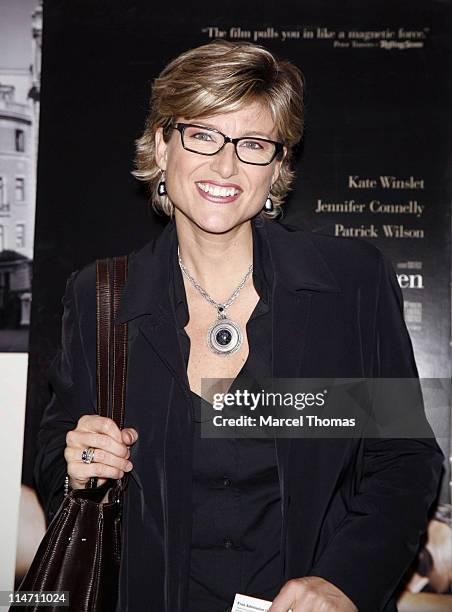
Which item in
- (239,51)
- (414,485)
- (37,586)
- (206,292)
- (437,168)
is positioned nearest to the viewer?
(37,586)

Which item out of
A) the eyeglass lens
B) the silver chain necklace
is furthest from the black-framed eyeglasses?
the silver chain necklace

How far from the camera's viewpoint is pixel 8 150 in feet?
10.6

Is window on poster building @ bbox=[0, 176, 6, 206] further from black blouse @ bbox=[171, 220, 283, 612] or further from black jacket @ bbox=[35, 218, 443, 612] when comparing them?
black blouse @ bbox=[171, 220, 283, 612]

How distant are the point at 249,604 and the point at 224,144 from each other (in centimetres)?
119

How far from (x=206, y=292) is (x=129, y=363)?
33 cm

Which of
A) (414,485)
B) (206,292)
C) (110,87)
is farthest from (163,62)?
(414,485)

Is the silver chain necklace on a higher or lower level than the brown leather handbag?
higher

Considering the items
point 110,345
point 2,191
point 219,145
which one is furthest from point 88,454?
point 2,191

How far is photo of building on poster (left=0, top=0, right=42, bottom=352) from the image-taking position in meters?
3.22

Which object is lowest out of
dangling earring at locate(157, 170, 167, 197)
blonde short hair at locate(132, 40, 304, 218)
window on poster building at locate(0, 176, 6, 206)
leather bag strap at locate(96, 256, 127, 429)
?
leather bag strap at locate(96, 256, 127, 429)

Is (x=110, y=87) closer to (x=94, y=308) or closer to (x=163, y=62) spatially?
(x=163, y=62)

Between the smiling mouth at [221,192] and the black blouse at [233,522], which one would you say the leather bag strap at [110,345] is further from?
the smiling mouth at [221,192]

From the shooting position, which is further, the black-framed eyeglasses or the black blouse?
the black-framed eyeglasses

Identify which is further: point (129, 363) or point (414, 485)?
point (129, 363)
